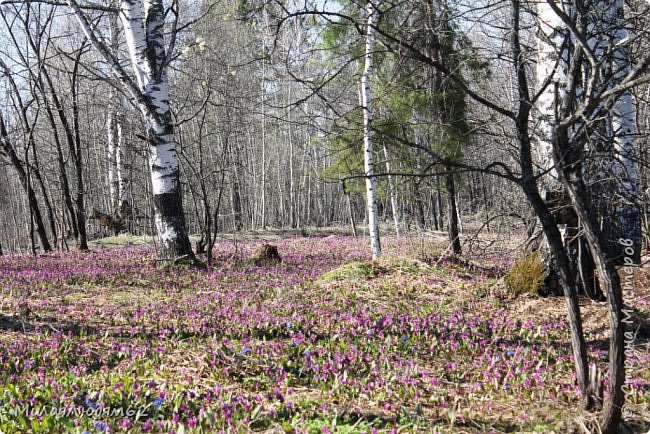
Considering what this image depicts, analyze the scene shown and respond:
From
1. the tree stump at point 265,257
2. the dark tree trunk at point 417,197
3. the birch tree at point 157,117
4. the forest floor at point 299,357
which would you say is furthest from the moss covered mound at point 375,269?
the birch tree at point 157,117

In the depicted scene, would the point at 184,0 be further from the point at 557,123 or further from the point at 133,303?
the point at 557,123

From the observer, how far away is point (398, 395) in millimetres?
3895

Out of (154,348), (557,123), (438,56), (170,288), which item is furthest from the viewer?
(438,56)

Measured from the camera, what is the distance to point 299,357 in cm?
475

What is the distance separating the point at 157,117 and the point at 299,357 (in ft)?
21.8

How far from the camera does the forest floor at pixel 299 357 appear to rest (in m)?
3.49

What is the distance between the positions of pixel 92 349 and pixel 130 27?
694 centimetres

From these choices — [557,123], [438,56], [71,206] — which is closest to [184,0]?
[71,206]

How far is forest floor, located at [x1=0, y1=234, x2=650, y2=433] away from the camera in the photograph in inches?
137

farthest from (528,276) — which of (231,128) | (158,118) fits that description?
(231,128)

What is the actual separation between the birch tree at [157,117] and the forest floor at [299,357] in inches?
73.3

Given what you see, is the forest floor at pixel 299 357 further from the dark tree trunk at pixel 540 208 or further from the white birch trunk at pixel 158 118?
the white birch trunk at pixel 158 118

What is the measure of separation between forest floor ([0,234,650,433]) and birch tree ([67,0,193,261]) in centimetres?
186

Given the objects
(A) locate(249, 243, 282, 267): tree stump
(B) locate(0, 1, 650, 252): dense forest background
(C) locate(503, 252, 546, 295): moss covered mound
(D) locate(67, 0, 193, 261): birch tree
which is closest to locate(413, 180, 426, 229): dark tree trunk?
(B) locate(0, 1, 650, 252): dense forest background
